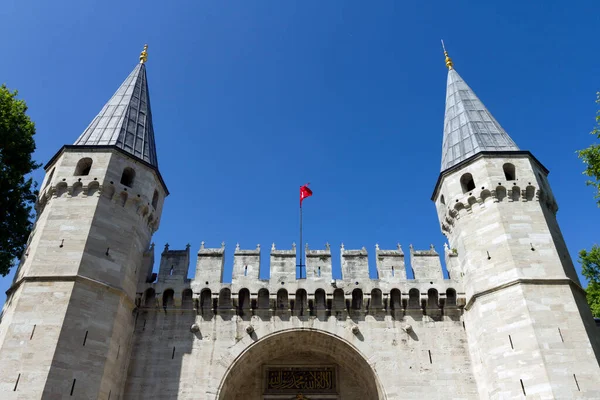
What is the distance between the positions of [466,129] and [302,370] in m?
11.7

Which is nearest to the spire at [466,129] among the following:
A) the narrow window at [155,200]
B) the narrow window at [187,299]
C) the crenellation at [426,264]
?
the crenellation at [426,264]

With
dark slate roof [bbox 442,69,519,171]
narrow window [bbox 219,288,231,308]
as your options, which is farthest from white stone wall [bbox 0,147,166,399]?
dark slate roof [bbox 442,69,519,171]

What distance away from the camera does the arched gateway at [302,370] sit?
16.1 m

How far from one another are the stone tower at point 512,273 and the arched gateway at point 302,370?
13.6 ft

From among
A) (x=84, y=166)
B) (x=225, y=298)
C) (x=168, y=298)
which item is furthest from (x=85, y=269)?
(x=225, y=298)

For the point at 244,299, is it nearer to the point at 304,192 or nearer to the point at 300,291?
the point at 300,291

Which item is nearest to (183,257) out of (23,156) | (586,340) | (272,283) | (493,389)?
(272,283)

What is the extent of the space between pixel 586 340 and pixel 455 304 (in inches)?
161

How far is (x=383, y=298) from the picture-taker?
54.1ft

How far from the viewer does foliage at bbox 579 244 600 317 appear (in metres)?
22.4

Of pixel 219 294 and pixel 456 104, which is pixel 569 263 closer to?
pixel 456 104

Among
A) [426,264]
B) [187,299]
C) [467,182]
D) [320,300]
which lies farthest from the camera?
[467,182]

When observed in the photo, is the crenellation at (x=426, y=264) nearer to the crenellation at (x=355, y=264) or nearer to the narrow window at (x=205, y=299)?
the crenellation at (x=355, y=264)

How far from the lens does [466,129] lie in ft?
64.2
